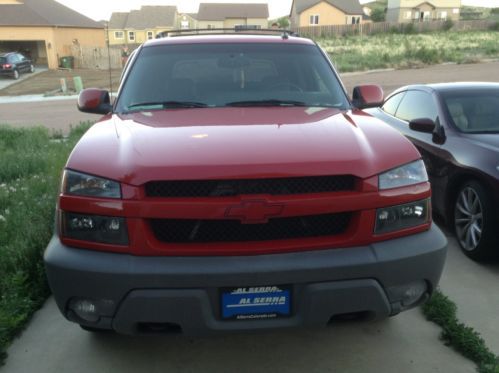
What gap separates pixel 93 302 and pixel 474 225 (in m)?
3.19

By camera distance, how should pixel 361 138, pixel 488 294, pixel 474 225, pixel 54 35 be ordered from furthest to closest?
1. pixel 54 35
2. pixel 474 225
3. pixel 488 294
4. pixel 361 138

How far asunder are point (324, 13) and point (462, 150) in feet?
238

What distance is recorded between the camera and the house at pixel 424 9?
7688 centimetres

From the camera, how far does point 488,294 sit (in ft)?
12.1

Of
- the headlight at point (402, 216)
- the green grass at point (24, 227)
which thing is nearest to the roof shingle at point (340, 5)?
the green grass at point (24, 227)

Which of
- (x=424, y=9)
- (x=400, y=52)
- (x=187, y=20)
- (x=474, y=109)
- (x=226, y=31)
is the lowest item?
(x=400, y=52)

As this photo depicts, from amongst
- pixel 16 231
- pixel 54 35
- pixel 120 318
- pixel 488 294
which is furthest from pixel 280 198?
Result: pixel 54 35

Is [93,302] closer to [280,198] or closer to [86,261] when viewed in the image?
[86,261]

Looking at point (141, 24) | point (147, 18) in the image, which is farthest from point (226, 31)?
point (147, 18)

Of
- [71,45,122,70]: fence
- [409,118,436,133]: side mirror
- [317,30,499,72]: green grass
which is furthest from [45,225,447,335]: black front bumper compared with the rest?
[71,45,122,70]: fence

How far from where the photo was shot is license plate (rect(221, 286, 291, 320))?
238 centimetres

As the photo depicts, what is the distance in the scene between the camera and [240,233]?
247 centimetres

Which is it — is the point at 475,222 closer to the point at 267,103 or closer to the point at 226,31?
the point at 267,103

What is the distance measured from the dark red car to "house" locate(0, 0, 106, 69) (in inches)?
1757
